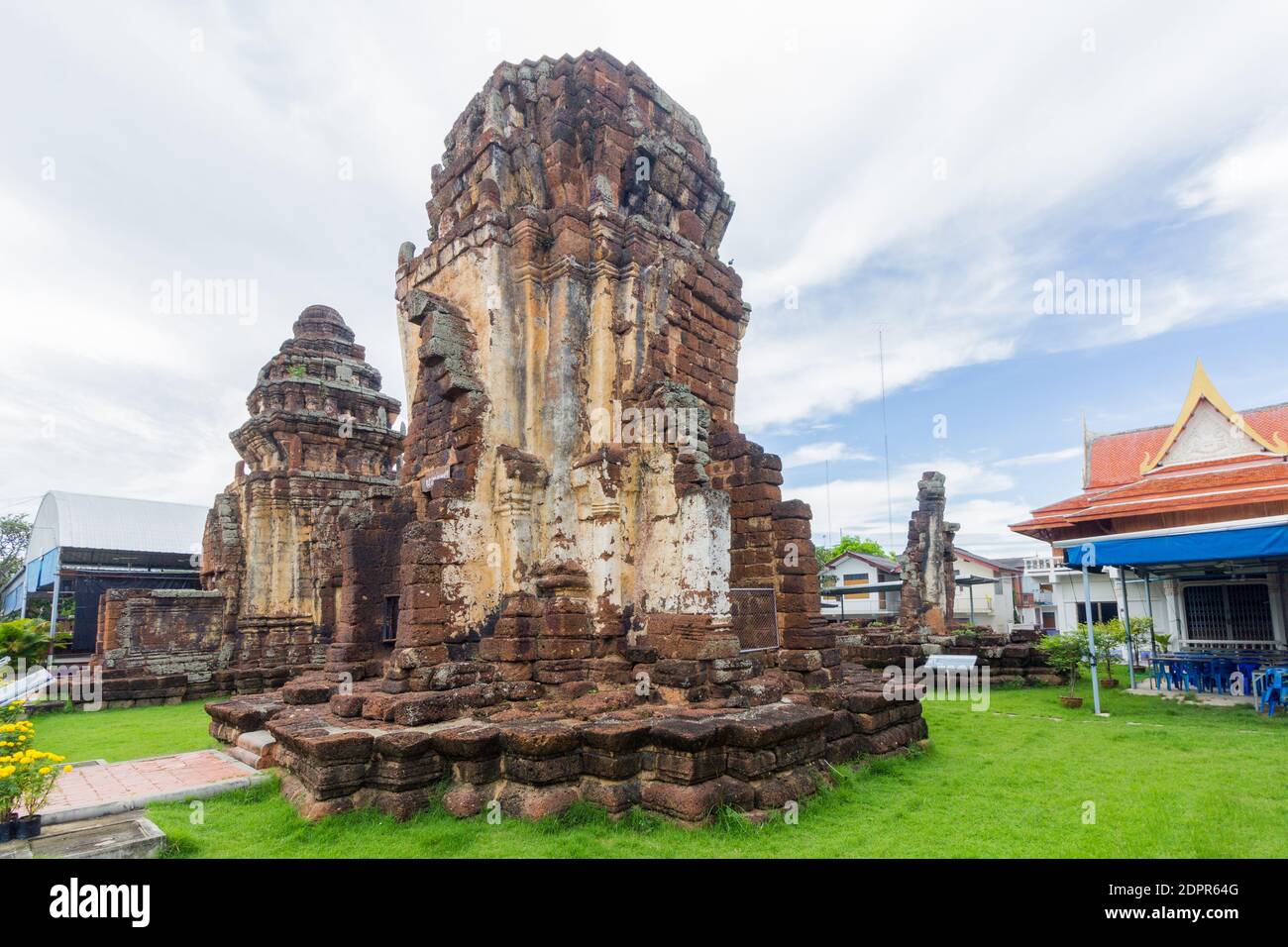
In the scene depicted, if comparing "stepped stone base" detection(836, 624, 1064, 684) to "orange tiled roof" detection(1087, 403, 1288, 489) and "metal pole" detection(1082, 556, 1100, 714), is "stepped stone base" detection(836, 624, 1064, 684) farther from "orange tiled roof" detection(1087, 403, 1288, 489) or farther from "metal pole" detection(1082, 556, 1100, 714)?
"orange tiled roof" detection(1087, 403, 1288, 489)

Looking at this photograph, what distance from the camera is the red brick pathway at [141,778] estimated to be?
5488mm

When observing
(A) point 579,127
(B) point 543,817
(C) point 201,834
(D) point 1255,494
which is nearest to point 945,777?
(B) point 543,817

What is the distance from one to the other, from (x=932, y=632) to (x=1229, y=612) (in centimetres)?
569

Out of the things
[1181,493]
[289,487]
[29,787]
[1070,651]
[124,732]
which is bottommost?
[124,732]

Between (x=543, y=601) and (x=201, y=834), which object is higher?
(x=543, y=601)

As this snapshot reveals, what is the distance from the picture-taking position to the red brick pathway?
549cm

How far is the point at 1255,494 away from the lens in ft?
41.4

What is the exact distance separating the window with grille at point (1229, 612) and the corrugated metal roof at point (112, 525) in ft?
101

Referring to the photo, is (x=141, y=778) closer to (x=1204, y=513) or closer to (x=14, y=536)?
(x=1204, y=513)

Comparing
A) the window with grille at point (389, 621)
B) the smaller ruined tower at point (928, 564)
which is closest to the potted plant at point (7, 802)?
the window with grille at point (389, 621)

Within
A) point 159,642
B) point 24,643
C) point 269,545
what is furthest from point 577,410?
point 24,643

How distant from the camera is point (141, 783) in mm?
6082
